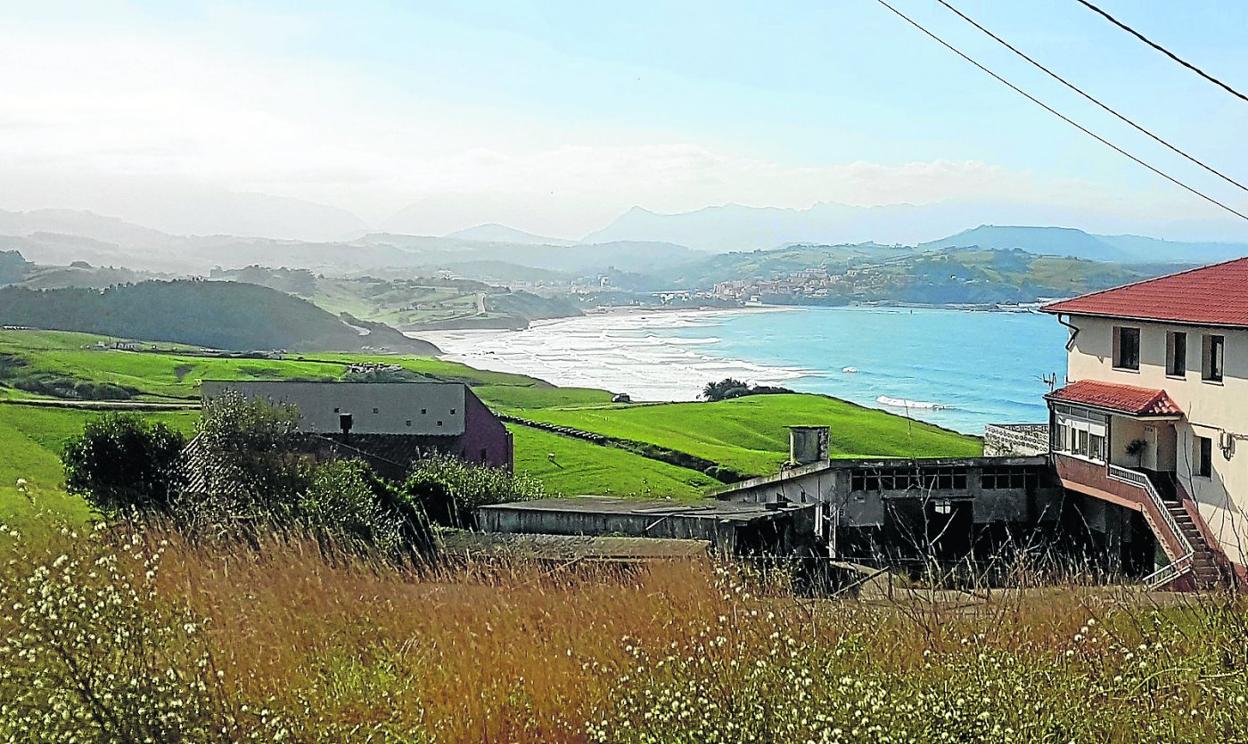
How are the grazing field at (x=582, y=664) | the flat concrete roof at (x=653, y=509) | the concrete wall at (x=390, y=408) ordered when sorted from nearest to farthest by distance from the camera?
the grazing field at (x=582, y=664) < the flat concrete roof at (x=653, y=509) < the concrete wall at (x=390, y=408)

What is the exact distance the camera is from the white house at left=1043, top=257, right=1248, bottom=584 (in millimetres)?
21625

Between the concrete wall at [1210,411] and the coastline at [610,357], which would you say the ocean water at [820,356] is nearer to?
the coastline at [610,357]

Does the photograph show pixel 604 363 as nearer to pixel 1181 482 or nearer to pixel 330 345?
pixel 330 345

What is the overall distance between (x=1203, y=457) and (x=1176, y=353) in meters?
1.96

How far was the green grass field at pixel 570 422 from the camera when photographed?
39438 millimetres

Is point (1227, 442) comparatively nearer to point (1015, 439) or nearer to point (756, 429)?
point (1015, 439)

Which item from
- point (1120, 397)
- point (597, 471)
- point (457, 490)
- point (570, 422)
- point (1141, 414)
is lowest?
point (597, 471)

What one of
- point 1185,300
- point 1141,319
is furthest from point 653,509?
point 1185,300

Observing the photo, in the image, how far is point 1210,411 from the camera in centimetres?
2234

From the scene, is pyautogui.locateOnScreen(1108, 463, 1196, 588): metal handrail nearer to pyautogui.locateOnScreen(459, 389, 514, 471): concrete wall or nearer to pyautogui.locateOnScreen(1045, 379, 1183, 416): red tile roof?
pyautogui.locateOnScreen(1045, 379, 1183, 416): red tile roof

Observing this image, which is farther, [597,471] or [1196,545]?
[597,471]

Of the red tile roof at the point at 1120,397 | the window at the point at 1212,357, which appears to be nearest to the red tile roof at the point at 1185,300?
the window at the point at 1212,357

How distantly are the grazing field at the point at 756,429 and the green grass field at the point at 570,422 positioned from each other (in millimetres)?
85

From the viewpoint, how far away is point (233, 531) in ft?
26.3
